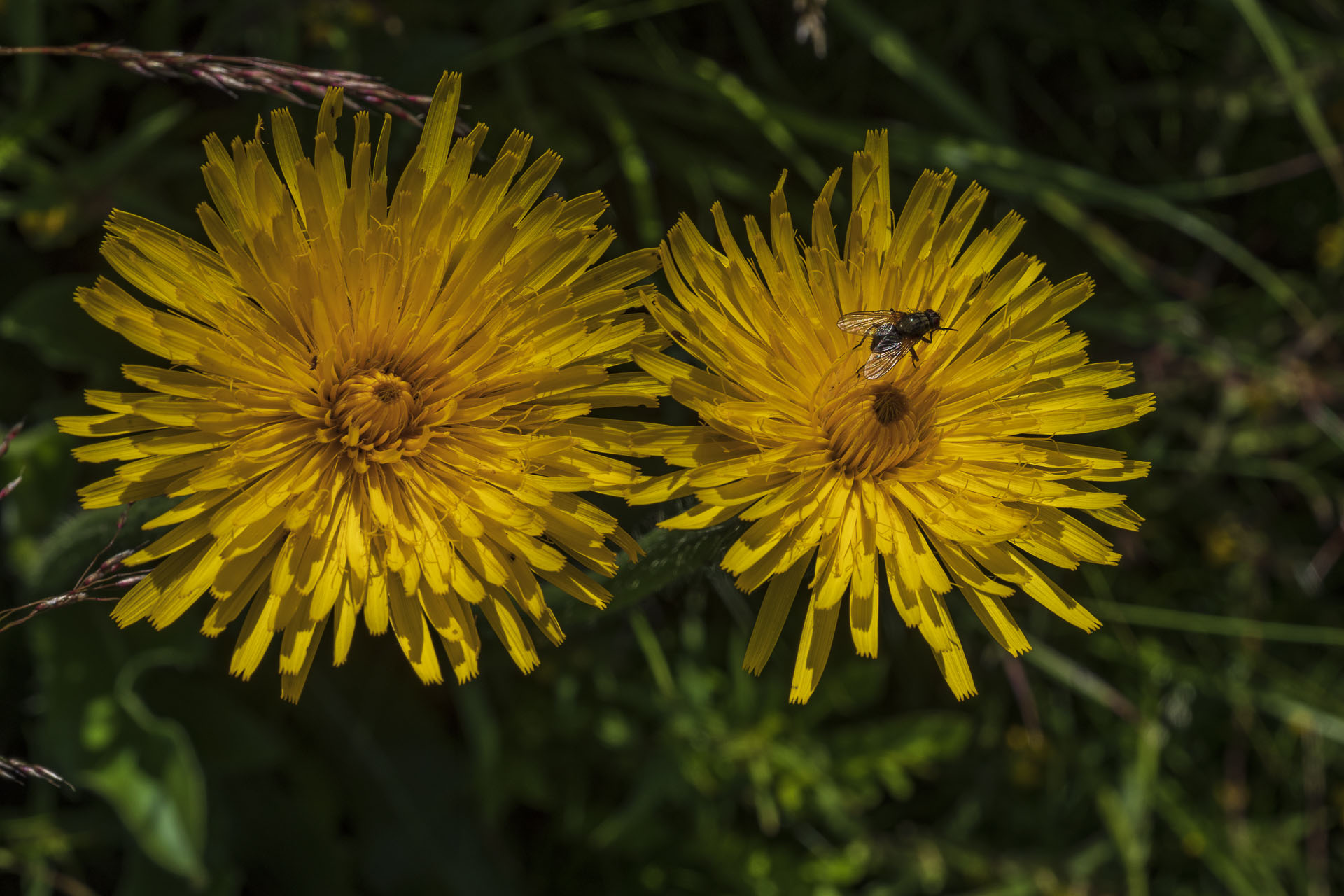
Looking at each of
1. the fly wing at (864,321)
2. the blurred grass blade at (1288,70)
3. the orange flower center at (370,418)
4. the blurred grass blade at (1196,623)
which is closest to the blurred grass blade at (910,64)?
the blurred grass blade at (1288,70)

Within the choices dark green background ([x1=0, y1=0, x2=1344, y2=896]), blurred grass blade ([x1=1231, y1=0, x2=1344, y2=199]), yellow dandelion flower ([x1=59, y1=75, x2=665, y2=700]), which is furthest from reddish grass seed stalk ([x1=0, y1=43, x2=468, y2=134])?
blurred grass blade ([x1=1231, y1=0, x2=1344, y2=199])

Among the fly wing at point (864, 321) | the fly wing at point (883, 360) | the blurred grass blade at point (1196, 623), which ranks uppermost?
the fly wing at point (864, 321)

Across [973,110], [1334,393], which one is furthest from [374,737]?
[1334,393]

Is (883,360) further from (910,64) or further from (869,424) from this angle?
(910,64)

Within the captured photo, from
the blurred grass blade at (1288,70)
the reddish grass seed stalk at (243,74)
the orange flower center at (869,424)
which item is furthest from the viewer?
the blurred grass blade at (1288,70)

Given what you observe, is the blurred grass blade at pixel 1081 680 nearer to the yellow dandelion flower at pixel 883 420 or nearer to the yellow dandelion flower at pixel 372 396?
Result: the yellow dandelion flower at pixel 883 420

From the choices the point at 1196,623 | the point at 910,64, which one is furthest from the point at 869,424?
the point at 1196,623

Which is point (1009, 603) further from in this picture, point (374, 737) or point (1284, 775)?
point (374, 737)
